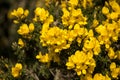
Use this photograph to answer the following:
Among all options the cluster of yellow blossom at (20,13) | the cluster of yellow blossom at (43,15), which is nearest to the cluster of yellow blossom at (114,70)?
the cluster of yellow blossom at (43,15)

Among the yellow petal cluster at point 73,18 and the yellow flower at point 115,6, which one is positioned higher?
the yellow flower at point 115,6

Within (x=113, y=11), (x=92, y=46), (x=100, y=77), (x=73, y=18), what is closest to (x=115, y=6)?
(x=113, y=11)

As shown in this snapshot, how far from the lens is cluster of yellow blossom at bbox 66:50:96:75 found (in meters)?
2.74

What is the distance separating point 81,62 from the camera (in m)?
2.73

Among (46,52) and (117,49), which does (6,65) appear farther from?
(117,49)

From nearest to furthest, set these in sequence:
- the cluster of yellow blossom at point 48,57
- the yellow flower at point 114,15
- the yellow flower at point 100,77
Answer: the yellow flower at point 100,77, the cluster of yellow blossom at point 48,57, the yellow flower at point 114,15

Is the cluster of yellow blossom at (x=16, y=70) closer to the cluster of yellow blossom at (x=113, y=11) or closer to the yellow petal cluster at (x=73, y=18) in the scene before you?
the yellow petal cluster at (x=73, y=18)

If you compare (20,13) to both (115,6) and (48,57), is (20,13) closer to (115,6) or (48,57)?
(48,57)

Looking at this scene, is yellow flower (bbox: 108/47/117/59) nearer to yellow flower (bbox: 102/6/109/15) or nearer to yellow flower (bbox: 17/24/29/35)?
yellow flower (bbox: 102/6/109/15)

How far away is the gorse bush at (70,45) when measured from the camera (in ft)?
9.30

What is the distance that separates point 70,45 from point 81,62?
25cm

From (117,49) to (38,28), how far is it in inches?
25.6

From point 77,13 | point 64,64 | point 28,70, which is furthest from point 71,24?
point 28,70

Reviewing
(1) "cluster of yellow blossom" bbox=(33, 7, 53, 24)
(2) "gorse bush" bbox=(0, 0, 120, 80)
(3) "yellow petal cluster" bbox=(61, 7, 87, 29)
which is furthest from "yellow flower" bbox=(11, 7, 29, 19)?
(3) "yellow petal cluster" bbox=(61, 7, 87, 29)
